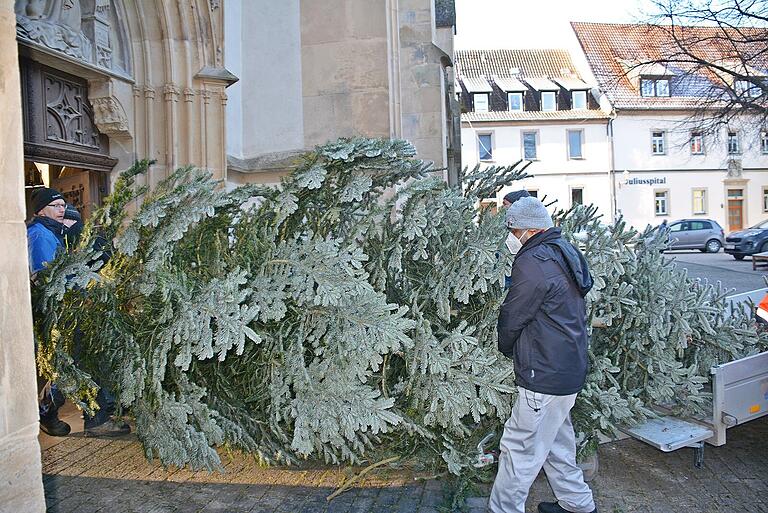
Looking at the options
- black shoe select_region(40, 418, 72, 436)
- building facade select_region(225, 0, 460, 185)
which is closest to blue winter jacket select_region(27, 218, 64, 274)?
black shoe select_region(40, 418, 72, 436)

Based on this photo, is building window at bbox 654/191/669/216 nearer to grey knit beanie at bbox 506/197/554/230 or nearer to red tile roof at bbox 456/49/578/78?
red tile roof at bbox 456/49/578/78

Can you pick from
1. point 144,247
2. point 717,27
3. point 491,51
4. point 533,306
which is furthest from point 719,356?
point 491,51

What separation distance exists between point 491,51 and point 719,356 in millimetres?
44856

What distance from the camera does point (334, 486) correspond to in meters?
4.13

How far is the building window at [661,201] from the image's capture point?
41.7 m

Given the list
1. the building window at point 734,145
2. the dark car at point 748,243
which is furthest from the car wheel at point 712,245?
the building window at point 734,145

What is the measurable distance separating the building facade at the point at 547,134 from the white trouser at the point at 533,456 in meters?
38.1

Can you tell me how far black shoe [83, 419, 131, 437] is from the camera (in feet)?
16.9

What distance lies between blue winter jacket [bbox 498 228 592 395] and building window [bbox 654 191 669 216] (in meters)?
41.1

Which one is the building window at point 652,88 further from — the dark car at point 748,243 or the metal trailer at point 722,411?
the metal trailer at point 722,411

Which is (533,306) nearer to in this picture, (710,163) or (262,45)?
(262,45)

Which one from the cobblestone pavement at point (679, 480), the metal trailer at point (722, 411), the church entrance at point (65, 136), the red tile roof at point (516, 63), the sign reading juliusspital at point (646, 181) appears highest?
the red tile roof at point (516, 63)

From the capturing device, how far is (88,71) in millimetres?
6473

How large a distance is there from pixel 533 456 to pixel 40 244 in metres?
3.85
